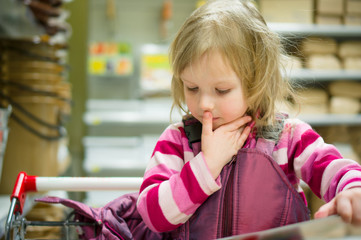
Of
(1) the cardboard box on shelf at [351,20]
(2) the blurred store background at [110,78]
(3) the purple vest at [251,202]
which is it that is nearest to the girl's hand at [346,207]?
(3) the purple vest at [251,202]

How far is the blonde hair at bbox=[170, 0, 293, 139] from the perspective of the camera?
2.78 feet

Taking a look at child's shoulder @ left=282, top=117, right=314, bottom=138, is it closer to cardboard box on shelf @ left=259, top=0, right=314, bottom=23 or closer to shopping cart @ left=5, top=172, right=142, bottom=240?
shopping cart @ left=5, top=172, right=142, bottom=240

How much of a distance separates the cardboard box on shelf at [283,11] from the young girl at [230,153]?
8.98 feet

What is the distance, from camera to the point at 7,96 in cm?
179

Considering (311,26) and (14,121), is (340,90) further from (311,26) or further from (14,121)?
(14,121)

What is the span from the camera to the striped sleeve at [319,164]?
773 mm

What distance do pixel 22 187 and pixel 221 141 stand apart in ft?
1.68

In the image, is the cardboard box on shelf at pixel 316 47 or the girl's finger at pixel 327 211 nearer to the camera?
the girl's finger at pixel 327 211

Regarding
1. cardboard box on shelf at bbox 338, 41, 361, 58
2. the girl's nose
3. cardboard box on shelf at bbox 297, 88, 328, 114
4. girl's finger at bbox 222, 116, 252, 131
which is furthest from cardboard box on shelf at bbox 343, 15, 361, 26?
the girl's nose

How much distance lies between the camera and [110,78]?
4.72m

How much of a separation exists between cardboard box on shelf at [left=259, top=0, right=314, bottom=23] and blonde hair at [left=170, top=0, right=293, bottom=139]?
2697 millimetres

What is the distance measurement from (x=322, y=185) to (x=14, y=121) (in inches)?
58.9

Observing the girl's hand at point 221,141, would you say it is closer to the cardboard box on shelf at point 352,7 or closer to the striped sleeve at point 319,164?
the striped sleeve at point 319,164

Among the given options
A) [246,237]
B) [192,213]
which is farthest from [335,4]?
[246,237]
